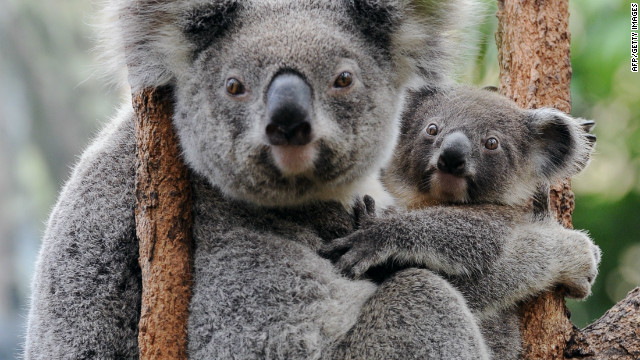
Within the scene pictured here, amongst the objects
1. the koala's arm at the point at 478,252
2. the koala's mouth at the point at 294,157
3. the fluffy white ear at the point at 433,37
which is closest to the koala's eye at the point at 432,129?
the fluffy white ear at the point at 433,37

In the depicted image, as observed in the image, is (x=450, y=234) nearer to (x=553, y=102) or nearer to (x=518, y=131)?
(x=518, y=131)

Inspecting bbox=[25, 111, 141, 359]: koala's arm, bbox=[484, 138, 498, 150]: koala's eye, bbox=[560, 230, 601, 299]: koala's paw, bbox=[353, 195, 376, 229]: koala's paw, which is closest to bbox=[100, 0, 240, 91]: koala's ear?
bbox=[25, 111, 141, 359]: koala's arm

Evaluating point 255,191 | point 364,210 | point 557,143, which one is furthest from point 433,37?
point 255,191

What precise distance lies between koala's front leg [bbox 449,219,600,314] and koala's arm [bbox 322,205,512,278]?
2.6 inches

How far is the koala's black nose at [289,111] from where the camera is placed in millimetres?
2744

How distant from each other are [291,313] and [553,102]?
221 cm

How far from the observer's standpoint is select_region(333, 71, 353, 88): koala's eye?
3.05m

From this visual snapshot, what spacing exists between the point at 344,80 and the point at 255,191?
65 centimetres

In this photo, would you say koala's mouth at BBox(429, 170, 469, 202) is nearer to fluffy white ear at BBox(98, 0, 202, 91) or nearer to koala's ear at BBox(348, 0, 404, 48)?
koala's ear at BBox(348, 0, 404, 48)

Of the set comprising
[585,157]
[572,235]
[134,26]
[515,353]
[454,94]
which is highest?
[134,26]

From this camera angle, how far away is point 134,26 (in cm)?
329

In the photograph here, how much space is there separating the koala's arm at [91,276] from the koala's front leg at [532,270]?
1.61 m

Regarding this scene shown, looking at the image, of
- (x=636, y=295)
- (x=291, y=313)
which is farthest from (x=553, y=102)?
(x=291, y=313)

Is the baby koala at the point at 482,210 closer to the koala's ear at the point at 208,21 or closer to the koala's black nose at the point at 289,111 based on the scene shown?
the koala's black nose at the point at 289,111
